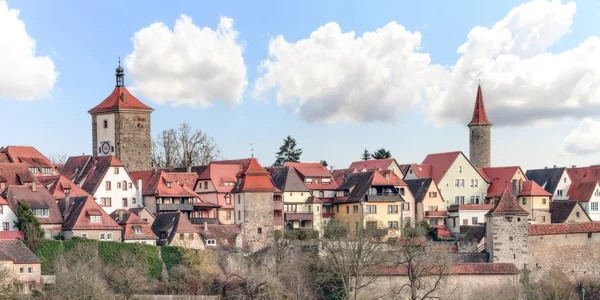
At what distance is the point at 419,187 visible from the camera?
7894 cm

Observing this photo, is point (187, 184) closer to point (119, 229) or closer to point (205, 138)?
point (119, 229)

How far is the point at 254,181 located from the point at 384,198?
8.93 metres

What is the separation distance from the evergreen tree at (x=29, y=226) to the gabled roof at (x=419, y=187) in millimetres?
25864

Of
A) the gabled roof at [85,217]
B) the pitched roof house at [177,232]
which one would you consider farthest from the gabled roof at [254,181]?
the gabled roof at [85,217]

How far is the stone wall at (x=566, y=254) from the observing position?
64.1 metres

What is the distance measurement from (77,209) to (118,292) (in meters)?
6.90

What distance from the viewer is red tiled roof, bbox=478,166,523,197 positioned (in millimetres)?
81938

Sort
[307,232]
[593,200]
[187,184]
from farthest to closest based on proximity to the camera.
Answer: [593,200] → [187,184] → [307,232]

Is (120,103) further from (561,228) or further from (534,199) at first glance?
(561,228)

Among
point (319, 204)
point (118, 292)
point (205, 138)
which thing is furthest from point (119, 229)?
point (205, 138)

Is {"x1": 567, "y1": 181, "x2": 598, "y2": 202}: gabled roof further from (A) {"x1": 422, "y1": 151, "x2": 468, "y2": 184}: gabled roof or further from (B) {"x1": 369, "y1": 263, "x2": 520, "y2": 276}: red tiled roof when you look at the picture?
(B) {"x1": 369, "y1": 263, "x2": 520, "y2": 276}: red tiled roof

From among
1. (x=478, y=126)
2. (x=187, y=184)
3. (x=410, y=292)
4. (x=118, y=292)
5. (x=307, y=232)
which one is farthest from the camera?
(x=478, y=126)

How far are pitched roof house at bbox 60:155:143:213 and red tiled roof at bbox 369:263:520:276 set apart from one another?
1547cm

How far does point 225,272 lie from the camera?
201 feet
